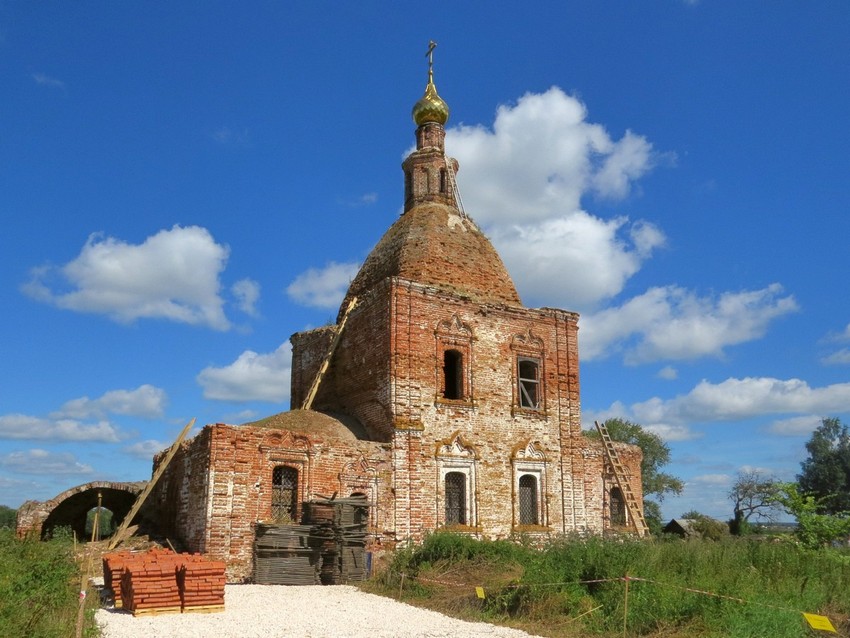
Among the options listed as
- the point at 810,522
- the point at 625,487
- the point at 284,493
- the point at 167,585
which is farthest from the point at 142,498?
the point at 810,522

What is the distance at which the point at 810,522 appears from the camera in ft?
49.6

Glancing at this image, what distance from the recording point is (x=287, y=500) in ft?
56.2

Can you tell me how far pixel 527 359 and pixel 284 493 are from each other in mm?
8042

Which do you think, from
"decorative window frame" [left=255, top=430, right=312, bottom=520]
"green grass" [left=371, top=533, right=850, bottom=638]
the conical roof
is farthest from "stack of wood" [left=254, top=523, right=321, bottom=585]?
the conical roof

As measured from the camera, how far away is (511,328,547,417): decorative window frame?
20516 millimetres

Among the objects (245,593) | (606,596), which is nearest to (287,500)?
(245,593)

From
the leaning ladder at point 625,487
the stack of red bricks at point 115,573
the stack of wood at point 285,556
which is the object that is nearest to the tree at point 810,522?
the leaning ladder at point 625,487

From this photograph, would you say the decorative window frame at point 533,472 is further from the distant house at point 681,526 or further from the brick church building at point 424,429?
the distant house at point 681,526

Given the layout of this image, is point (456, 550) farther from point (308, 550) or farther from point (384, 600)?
→ point (308, 550)

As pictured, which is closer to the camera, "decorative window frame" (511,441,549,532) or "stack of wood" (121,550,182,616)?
"stack of wood" (121,550,182,616)

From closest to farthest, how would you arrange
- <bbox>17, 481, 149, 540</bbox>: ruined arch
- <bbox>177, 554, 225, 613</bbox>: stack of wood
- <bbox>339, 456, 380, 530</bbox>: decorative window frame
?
<bbox>177, 554, 225, 613</bbox>: stack of wood, <bbox>339, 456, 380, 530</bbox>: decorative window frame, <bbox>17, 481, 149, 540</bbox>: ruined arch

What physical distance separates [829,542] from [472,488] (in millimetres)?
8184

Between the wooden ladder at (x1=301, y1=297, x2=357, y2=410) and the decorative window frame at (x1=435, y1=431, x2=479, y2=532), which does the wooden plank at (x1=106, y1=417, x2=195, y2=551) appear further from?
the decorative window frame at (x1=435, y1=431, x2=479, y2=532)

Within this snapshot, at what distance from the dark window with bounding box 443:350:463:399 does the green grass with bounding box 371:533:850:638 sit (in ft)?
17.5
